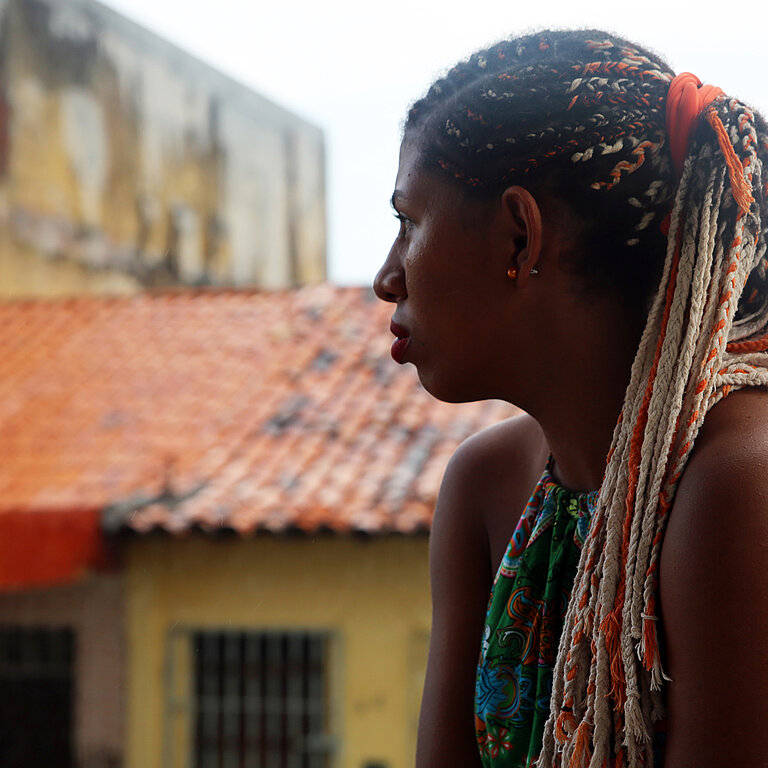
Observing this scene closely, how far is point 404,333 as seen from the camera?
3.18ft

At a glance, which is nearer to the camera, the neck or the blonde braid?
the blonde braid

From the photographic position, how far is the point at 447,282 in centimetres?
93

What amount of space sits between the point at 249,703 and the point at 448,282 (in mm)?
4963

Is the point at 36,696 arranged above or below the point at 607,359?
below

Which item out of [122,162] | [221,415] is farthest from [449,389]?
[122,162]

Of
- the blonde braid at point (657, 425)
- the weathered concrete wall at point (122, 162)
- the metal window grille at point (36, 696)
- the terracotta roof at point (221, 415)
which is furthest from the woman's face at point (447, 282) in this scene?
the weathered concrete wall at point (122, 162)

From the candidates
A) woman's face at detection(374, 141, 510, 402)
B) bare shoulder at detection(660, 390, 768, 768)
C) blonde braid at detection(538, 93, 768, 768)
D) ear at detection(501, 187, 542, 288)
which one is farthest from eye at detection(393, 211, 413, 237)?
bare shoulder at detection(660, 390, 768, 768)

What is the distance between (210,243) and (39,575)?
543 cm

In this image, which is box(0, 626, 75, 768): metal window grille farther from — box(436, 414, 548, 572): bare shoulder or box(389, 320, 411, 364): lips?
box(389, 320, 411, 364): lips

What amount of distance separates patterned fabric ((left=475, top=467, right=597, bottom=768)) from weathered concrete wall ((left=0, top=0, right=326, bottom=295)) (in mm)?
6884

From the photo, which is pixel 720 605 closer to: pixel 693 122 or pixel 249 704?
pixel 693 122

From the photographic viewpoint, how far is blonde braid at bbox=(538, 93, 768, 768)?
79 centimetres

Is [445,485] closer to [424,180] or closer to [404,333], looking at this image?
[404,333]

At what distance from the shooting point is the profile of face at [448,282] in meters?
0.92
